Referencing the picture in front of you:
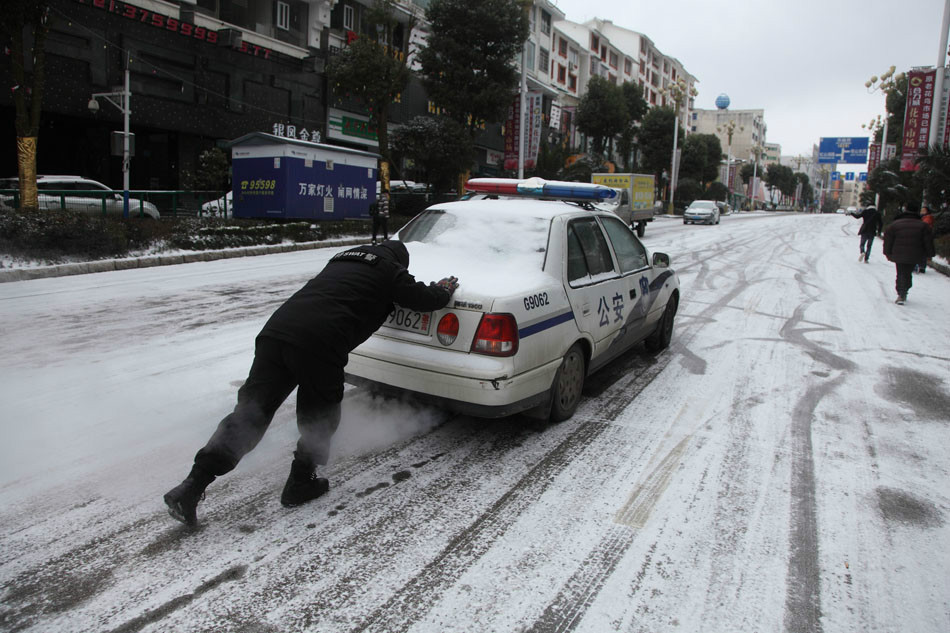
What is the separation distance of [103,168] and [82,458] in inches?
937

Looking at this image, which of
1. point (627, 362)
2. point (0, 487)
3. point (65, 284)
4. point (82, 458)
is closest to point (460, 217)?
point (627, 362)

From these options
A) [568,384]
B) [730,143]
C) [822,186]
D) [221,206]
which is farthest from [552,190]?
[822,186]

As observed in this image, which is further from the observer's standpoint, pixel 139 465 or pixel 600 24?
pixel 600 24

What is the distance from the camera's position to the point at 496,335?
3.91 metres

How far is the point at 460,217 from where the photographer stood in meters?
5.10

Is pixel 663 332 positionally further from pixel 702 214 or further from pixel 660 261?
pixel 702 214

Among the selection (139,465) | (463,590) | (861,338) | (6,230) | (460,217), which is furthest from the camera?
(6,230)

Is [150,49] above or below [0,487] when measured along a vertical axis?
above

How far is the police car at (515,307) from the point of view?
155 inches

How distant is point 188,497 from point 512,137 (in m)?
41.7

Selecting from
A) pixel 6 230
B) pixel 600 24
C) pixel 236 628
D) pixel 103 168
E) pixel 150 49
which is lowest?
pixel 236 628

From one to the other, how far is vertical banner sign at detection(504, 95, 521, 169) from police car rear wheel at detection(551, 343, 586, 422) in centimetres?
3765

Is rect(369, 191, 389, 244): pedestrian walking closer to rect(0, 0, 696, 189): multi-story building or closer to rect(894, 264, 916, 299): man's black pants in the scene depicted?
rect(0, 0, 696, 189): multi-story building

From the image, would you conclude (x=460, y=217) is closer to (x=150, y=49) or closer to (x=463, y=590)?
(x=463, y=590)
